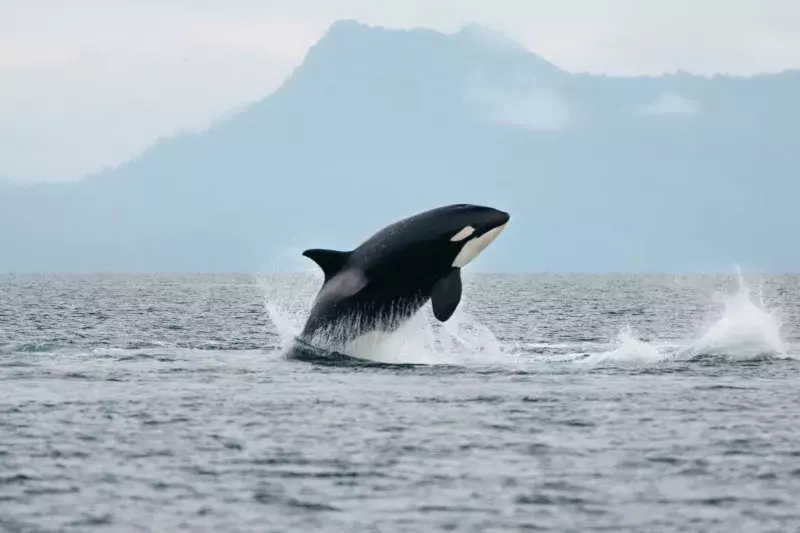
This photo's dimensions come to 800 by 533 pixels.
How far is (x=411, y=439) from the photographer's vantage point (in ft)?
58.8

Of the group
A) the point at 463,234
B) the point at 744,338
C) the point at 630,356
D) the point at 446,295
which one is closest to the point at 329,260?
the point at 446,295

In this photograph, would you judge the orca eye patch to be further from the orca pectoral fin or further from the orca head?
the orca pectoral fin

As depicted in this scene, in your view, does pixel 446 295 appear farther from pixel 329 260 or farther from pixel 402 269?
pixel 329 260

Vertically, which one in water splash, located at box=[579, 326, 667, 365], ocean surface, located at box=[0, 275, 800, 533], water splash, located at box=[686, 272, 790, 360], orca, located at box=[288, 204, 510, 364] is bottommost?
ocean surface, located at box=[0, 275, 800, 533]

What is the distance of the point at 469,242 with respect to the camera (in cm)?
2600

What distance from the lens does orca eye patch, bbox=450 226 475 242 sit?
85.0 ft

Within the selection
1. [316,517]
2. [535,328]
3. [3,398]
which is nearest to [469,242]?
[3,398]

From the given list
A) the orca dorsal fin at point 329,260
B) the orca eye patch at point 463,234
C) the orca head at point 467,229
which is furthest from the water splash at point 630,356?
the orca dorsal fin at point 329,260

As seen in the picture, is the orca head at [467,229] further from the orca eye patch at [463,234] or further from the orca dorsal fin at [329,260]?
the orca dorsal fin at [329,260]

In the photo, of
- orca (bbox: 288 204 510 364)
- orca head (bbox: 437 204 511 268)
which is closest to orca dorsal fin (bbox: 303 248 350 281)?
orca (bbox: 288 204 510 364)

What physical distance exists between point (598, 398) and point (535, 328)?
96.8ft

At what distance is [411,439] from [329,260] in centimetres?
928

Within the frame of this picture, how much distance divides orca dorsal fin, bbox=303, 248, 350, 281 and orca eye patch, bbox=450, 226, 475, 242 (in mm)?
2397

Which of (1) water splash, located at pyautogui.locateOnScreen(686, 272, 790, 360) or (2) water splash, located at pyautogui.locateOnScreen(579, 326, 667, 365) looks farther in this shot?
(1) water splash, located at pyautogui.locateOnScreen(686, 272, 790, 360)
